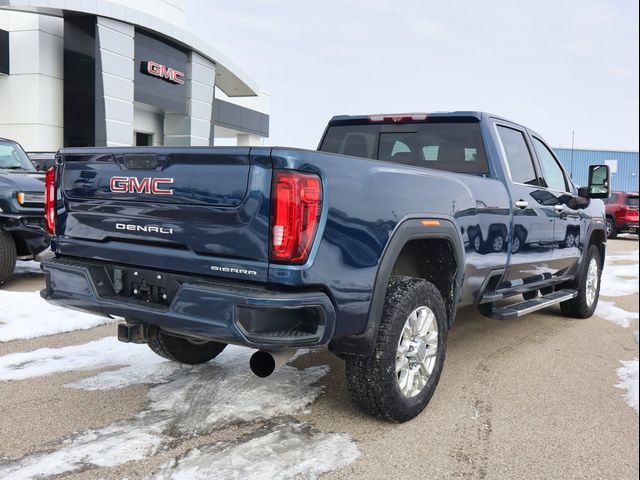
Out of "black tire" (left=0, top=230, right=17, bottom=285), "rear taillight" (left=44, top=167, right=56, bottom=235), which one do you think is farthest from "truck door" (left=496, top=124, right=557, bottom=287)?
"black tire" (left=0, top=230, right=17, bottom=285)

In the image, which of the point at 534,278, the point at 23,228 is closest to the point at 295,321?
the point at 534,278

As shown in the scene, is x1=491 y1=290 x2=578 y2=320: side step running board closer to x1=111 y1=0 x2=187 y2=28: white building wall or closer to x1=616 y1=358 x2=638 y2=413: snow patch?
x1=616 y1=358 x2=638 y2=413: snow patch

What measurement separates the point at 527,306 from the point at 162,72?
66.2ft

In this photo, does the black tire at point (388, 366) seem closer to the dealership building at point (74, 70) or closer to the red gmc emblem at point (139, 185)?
the red gmc emblem at point (139, 185)

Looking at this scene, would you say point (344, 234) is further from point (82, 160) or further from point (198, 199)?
point (82, 160)

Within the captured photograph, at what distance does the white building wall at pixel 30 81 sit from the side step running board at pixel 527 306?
17572mm

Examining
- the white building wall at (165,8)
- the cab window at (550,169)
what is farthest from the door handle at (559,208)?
the white building wall at (165,8)

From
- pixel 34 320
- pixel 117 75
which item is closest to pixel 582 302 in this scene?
pixel 34 320

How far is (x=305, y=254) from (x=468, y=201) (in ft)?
5.42

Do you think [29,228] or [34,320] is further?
[29,228]

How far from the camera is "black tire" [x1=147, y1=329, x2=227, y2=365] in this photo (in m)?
4.14

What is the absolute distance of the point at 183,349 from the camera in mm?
4250

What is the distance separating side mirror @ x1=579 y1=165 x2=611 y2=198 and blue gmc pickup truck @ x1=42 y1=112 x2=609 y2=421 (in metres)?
2.12

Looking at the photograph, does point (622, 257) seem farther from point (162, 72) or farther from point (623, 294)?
point (162, 72)
